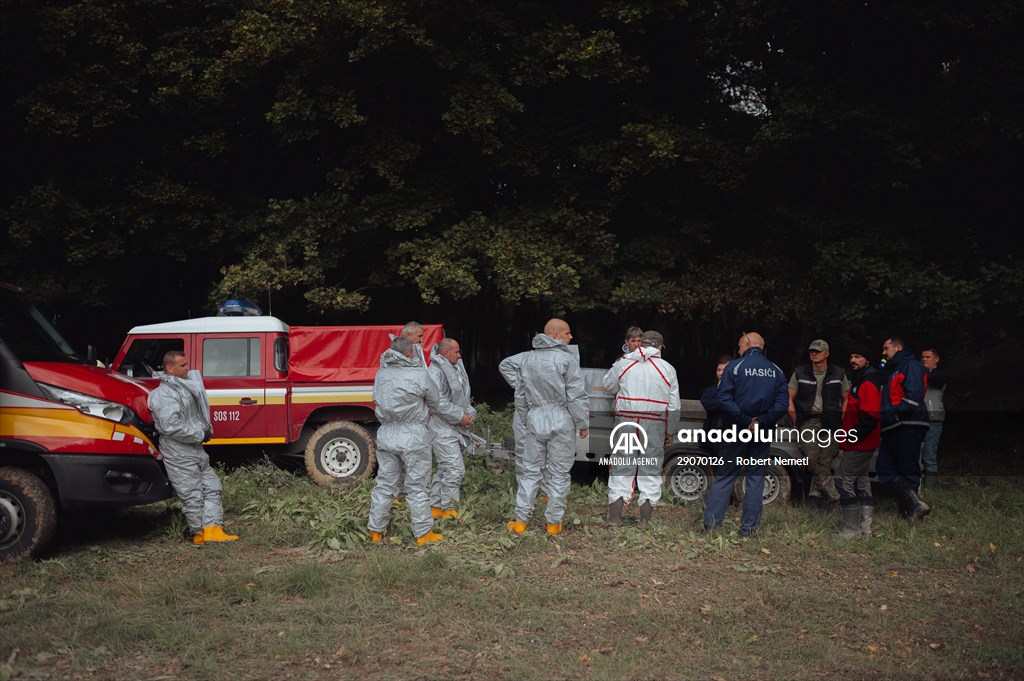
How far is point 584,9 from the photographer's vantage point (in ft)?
53.3

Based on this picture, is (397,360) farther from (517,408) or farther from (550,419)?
(550,419)

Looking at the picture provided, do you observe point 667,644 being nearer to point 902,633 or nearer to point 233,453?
point 902,633

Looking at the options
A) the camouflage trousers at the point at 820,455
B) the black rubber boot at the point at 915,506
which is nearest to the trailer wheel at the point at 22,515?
the camouflage trousers at the point at 820,455

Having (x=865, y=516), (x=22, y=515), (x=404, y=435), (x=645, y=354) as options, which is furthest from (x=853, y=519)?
(x=22, y=515)

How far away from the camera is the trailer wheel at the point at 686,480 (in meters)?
9.62

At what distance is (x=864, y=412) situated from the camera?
8047 mm

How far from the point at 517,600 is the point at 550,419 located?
2121 mm

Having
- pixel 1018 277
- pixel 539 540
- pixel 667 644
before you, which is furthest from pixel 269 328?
pixel 1018 277

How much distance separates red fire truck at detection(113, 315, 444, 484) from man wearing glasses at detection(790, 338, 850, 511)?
5106mm

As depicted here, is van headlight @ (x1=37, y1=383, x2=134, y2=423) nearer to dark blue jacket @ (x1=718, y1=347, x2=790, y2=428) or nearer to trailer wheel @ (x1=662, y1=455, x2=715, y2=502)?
dark blue jacket @ (x1=718, y1=347, x2=790, y2=428)

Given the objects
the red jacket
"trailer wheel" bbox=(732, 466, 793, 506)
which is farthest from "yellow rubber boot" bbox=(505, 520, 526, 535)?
the red jacket

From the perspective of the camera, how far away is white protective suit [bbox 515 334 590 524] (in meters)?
8.02

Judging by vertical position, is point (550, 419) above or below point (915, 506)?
above

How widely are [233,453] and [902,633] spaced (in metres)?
8.92
